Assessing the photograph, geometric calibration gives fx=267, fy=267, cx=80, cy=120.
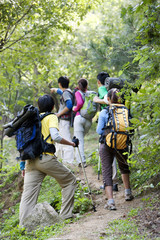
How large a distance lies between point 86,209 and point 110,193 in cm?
71

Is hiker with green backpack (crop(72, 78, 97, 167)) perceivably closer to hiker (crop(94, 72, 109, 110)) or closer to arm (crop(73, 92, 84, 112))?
arm (crop(73, 92, 84, 112))

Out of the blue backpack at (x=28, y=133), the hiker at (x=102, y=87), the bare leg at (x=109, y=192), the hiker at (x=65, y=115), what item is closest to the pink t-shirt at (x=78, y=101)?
the hiker at (x=65, y=115)

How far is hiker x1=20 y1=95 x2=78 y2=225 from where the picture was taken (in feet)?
15.0

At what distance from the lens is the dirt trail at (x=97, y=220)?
3521 mm

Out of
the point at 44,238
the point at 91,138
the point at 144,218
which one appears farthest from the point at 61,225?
the point at 91,138

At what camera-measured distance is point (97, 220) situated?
421 cm

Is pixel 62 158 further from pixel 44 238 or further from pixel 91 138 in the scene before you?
pixel 91 138

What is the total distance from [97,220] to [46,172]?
3.90ft

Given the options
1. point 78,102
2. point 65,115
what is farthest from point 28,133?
point 65,115

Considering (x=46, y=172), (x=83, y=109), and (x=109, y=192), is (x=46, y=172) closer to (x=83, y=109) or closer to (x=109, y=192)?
(x=109, y=192)

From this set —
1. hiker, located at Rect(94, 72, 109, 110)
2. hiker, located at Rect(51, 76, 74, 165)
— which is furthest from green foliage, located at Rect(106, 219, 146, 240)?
hiker, located at Rect(51, 76, 74, 165)

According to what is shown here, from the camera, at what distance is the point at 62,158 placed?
7.78 metres

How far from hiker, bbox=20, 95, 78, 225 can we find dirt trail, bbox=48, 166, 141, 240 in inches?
20.2

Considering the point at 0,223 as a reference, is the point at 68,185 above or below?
above
